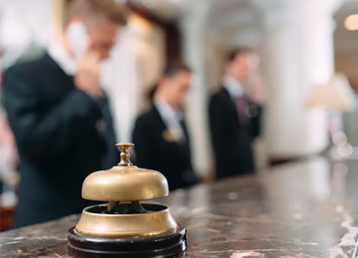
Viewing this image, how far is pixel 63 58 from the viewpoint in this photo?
195 cm

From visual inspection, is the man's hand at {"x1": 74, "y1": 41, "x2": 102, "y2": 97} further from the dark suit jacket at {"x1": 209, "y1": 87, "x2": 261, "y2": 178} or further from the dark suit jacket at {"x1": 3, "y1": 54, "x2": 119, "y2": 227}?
the dark suit jacket at {"x1": 209, "y1": 87, "x2": 261, "y2": 178}

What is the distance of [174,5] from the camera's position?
25.7 ft

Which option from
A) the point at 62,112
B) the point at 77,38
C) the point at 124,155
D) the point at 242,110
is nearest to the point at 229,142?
the point at 242,110

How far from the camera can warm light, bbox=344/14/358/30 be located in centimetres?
948

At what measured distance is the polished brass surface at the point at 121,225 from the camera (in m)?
0.71

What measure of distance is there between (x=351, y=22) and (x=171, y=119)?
7.88 m

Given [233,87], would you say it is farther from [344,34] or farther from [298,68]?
[344,34]

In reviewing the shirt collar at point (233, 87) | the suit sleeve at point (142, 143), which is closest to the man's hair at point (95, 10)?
the suit sleeve at point (142, 143)

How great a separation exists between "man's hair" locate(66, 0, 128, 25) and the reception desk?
0.76 metres

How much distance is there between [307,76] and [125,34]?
9.66ft

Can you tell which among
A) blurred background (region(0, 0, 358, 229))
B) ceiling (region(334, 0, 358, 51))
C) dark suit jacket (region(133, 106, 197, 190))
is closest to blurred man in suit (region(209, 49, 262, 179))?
dark suit jacket (region(133, 106, 197, 190))

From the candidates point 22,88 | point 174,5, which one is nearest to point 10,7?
point 22,88

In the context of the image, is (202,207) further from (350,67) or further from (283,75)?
(350,67)

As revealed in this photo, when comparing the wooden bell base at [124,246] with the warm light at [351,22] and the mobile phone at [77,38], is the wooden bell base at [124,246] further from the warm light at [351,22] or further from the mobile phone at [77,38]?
the warm light at [351,22]
